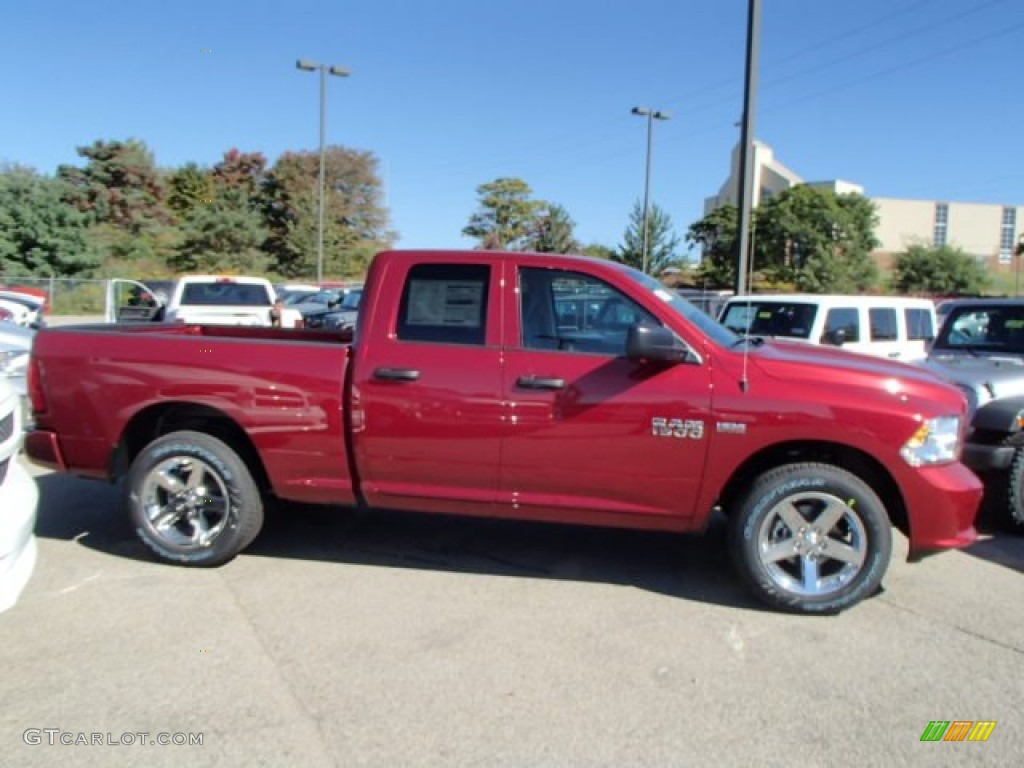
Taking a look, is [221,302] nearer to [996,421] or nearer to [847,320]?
[847,320]

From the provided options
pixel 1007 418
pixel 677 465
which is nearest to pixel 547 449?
pixel 677 465

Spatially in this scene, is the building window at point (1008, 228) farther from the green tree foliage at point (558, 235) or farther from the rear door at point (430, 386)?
the rear door at point (430, 386)

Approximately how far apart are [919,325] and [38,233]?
40180 mm

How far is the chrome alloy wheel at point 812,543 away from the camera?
162 inches

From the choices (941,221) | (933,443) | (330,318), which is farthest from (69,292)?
(941,221)

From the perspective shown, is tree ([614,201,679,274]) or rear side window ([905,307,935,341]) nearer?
rear side window ([905,307,935,341])

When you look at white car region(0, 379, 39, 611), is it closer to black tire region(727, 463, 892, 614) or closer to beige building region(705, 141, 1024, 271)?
black tire region(727, 463, 892, 614)

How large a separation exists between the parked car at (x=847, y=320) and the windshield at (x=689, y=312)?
4.26 meters

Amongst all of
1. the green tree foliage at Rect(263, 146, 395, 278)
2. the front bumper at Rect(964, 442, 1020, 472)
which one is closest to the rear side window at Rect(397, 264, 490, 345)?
the front bumper at Rect(964, 442, 1020, 472)

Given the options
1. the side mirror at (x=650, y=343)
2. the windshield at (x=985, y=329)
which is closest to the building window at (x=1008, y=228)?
the windshield at (x=985, y=329)

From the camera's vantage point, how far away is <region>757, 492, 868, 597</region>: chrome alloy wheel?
4.12m

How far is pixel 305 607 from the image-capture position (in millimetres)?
4156

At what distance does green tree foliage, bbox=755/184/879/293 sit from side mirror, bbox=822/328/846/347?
3577cm

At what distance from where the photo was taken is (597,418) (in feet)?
13.8
